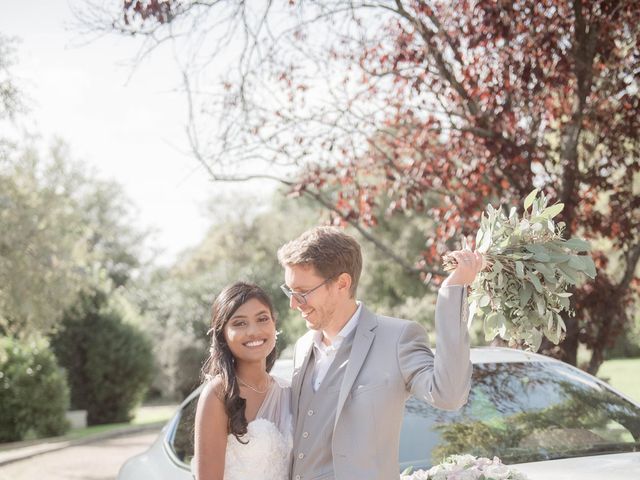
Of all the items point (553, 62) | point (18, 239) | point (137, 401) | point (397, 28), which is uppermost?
point (397, 28)

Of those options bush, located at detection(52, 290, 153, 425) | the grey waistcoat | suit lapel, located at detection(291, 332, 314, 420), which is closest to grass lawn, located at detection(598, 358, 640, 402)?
bush, located at detection(52, 290, 153, 425)

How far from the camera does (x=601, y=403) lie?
4.76 meters

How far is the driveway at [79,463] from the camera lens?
477 inches

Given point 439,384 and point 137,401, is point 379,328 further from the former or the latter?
point 137,401

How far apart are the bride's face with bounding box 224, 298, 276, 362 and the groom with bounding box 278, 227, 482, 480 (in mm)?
200

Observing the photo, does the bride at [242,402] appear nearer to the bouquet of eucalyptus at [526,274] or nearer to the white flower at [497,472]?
the white flower at [497,472]

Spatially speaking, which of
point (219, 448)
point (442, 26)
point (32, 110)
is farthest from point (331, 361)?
point (32, 110)

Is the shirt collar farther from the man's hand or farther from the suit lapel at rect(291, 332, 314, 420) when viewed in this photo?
the man's hand

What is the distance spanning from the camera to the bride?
3346mm

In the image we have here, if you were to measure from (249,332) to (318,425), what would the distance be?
53 cm

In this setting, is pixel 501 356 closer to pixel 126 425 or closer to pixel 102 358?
pixel 126 425

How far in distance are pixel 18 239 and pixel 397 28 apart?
948cm

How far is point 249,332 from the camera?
11.6 ft

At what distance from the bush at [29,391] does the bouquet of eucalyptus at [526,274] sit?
15480 mm
